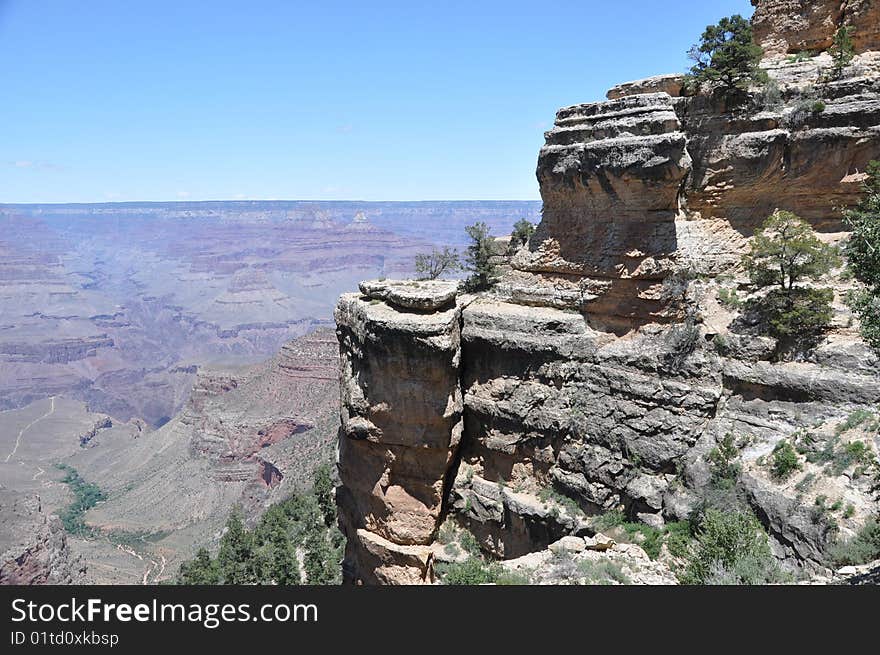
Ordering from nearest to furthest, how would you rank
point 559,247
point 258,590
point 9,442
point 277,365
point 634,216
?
point 258,590 → point 634,216 → point 559,247 → point 277,365 → point 9,442

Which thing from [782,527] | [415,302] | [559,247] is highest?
[559,247]

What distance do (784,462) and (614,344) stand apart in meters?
7.50

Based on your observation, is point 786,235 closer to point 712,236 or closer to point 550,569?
point 712,236

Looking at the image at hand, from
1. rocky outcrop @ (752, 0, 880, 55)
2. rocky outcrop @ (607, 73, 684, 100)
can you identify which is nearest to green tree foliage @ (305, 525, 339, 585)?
rocky outcrop @ (607, 73, 684, 100)

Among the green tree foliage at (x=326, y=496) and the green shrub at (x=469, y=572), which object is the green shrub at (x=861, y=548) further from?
the green tree foliage at (x=326, y=496)

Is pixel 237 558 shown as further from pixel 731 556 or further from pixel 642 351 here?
pixel 731 556

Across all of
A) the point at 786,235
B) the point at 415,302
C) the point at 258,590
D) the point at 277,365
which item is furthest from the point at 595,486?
the point at 277,365

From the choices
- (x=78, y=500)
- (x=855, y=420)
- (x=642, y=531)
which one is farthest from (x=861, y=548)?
(x=78, y=500)

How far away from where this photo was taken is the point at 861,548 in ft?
53.0

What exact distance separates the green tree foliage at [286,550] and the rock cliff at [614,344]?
13.1 meters

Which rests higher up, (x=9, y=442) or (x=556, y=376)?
(x=556, y=376)

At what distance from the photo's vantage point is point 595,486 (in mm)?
24000

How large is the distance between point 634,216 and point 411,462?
13.7 meters

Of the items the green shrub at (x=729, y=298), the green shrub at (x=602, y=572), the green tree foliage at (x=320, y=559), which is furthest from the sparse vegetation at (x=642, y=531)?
the green tree foliage at (x=320, y=559)
